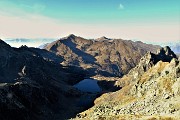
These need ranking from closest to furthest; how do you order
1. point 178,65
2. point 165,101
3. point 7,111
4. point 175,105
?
1. point 175,105
2. point 165,101
3. point 178,65
4. point 7,111

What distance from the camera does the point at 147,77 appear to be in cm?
19888

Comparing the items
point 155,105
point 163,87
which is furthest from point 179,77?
point 155,105

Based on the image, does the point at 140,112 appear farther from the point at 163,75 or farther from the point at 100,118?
the point at 163,75

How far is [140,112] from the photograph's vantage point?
139500 mm

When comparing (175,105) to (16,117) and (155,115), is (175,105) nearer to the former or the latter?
(155,115)

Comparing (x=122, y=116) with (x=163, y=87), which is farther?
(x=163, y=87)

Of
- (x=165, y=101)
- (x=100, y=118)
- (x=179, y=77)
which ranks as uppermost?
(x=179, y=77)

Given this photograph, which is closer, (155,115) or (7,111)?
(155,115)

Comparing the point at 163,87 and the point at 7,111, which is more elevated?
the point at 163,87

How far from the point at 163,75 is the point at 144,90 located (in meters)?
16.1

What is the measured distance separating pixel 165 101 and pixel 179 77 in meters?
18.5

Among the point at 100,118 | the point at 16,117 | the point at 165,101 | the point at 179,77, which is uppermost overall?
the point at 179,77

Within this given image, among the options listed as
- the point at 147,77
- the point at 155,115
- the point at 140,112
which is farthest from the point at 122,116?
the point at 147,77

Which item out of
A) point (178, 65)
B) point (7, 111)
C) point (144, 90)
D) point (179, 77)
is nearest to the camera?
point (179, 77)
